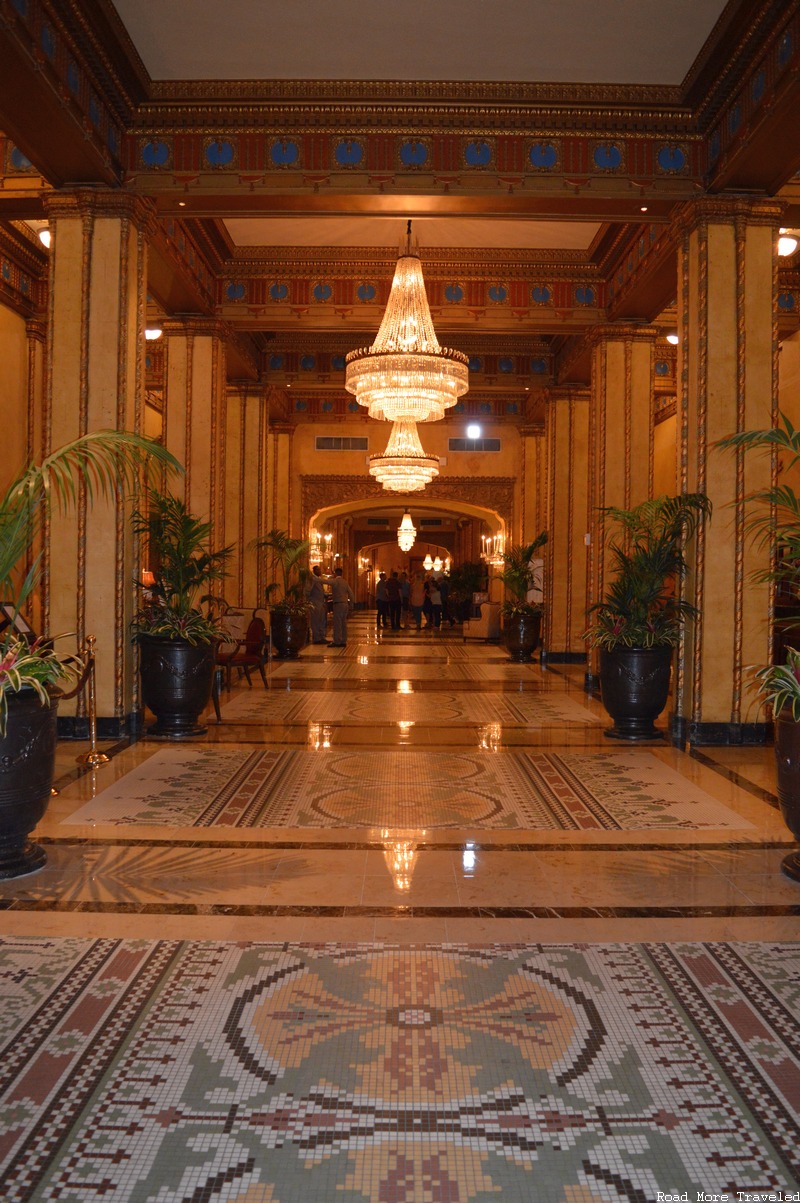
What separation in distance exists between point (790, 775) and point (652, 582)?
11.9 ft

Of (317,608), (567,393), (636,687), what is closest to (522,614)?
(567,393)

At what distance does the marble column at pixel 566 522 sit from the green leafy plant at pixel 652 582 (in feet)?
20.3

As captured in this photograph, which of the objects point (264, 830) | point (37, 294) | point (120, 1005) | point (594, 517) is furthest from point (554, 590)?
point (120, 1005)

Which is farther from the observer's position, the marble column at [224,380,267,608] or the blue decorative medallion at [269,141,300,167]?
the marble column at [224,380,267,608]

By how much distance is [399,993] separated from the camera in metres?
2.95

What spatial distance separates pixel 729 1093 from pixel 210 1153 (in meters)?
1.30

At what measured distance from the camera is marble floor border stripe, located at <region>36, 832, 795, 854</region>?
452 cm

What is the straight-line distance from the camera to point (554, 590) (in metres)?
14.1

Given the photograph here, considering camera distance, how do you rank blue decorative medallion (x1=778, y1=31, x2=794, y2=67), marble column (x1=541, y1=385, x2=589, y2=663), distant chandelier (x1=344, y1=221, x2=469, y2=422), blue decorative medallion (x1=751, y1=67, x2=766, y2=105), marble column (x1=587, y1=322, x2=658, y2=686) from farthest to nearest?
marble column (x1=541, y1=385, x2=589, y2=663)
marble column (x1=587, y1=322, x2=658, y2=686)
distant chandelier (x1=344, y1=221, x2=469, y2=422)
blue decorative medallion (x1=751, y1=67, x2=766, y2=105)
blue decorative medallion (x1=778, y1=31, x2=794, y2=67)

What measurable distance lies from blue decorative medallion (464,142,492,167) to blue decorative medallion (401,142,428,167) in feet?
1.07

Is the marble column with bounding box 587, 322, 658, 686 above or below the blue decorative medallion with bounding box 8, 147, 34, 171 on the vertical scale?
below

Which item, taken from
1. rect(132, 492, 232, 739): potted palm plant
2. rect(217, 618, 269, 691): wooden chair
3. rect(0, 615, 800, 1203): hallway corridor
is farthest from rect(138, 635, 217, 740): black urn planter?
rect(217, 618, 269, 691): wooden chair

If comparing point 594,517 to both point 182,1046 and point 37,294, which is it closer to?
point 37,294

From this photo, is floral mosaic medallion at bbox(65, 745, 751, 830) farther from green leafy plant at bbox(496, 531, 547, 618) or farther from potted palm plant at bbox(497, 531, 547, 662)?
green leafy plant at bbox(496, 531, 547, 618)
